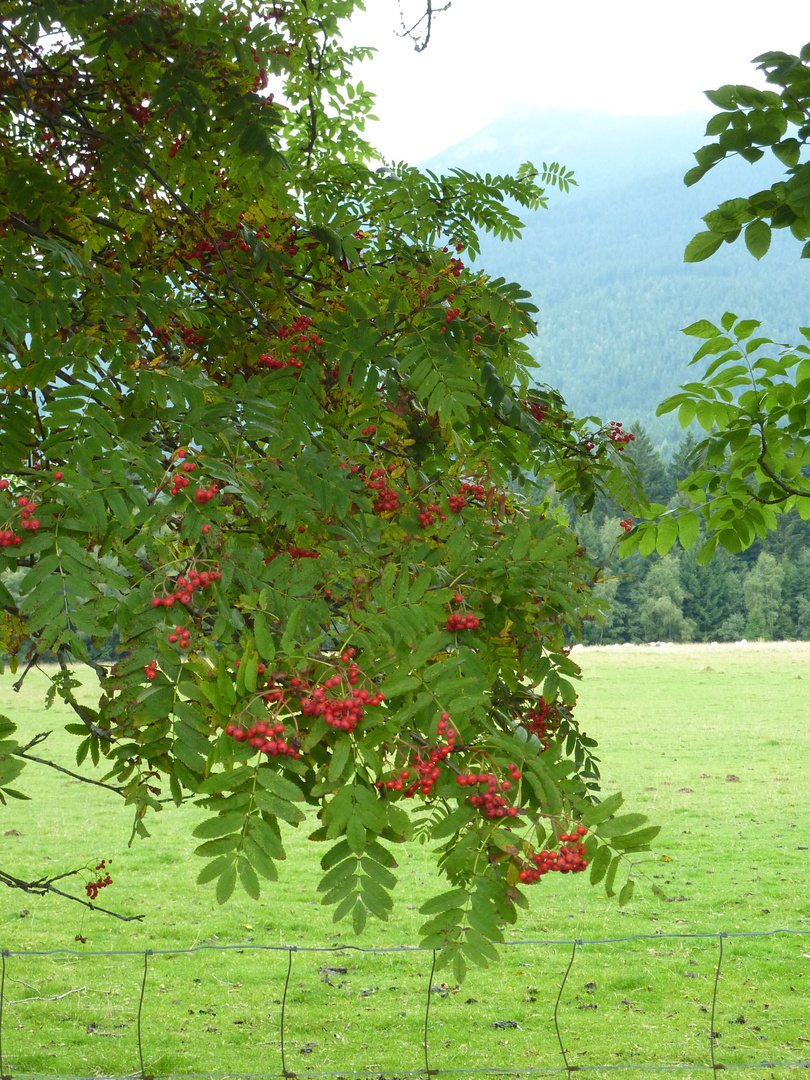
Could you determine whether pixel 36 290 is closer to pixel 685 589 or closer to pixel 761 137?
pixel 761 137

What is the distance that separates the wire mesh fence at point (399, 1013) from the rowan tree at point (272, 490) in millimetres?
3571

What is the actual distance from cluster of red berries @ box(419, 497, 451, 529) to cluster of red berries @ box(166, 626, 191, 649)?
3.82 feet

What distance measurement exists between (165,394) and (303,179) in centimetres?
225

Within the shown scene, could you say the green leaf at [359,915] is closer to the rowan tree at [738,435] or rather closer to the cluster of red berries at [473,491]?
the cluster of red berries at [473,491]

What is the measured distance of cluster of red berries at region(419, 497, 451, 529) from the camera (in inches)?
108

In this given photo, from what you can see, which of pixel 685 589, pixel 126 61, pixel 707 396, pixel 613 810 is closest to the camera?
pixel 613 810

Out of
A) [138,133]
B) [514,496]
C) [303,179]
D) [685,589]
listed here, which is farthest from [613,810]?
[685,589]

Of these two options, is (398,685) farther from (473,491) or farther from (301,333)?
(301,333)

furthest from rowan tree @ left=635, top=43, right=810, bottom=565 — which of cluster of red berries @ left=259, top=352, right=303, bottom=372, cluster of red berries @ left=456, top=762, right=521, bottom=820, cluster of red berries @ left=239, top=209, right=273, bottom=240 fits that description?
cluster of red berries @ left=456, top=762, right=521, bottom=820

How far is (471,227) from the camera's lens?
180 inches

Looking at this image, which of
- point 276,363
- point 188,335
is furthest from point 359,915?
point 188,335

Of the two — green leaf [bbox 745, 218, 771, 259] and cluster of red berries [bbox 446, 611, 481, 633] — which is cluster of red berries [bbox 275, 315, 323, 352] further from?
green leaf [bbox 745, 218, 771, 259]

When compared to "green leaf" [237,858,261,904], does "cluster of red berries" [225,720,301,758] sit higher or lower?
higher

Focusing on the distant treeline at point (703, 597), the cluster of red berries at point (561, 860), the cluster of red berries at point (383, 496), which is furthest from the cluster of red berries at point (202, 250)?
the distant treeline at point (703, 597)
